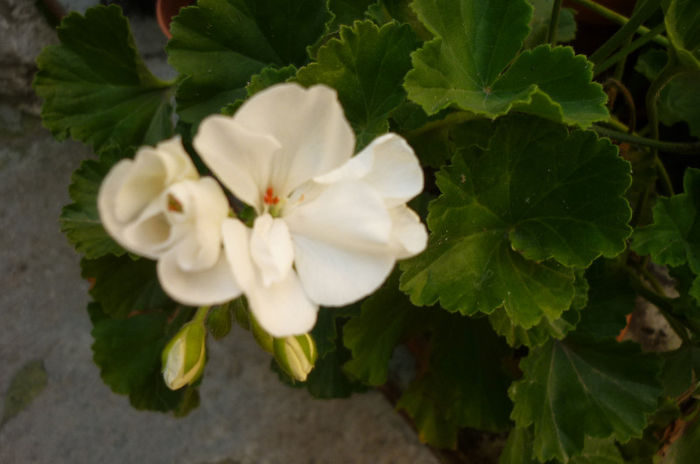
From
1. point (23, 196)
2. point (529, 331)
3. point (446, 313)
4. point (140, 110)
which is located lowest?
point (23, 196)

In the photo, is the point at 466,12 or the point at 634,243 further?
the point at 634,243

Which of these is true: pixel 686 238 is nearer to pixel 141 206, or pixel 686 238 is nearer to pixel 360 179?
pixel 360 179

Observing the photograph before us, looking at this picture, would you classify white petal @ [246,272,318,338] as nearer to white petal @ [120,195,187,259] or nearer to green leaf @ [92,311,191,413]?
white petal @ [120,195,187,259]

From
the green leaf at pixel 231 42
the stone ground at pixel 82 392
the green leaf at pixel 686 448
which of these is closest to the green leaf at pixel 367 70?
the green leaf at pixel 231 42

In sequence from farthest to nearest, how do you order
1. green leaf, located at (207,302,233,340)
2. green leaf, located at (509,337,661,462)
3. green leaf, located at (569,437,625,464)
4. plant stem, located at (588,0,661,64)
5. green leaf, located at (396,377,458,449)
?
green leaf, located at (396,377,458,449), green leaf, located at (569,437,625,464), green leaf, located at (509,337,661,462), plant stem, located at (588,0,661,64), green leaf, located at (207,302,233,340)

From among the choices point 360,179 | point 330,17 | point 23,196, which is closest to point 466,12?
point 330,17

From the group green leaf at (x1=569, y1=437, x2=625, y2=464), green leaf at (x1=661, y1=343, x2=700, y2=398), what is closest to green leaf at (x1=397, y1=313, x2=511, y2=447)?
green leaf at (x1=569, y1=437, x2=625, y2=464)
